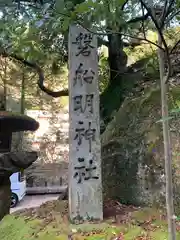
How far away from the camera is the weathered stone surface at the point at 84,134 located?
368 cm

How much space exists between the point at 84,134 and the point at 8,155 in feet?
4.69

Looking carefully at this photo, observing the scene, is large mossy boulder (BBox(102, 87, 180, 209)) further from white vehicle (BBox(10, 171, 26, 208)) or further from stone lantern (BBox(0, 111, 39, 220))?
white vehicle (BBox(10, 171, 26, 208))

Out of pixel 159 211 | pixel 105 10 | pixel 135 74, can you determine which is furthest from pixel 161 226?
pixel 135 74

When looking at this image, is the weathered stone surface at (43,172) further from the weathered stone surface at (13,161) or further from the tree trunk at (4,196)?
the weathered stone surface at (13,161)

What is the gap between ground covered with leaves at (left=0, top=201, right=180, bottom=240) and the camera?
3.21m

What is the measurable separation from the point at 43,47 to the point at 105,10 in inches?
183

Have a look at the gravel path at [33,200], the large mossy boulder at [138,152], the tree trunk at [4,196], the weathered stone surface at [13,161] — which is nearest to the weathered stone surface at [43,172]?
the gravel path at [33,200]

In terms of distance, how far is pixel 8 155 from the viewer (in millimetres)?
4512

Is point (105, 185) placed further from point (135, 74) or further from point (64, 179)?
point (64, 179)

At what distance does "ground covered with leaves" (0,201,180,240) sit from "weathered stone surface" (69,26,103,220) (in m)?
0.21

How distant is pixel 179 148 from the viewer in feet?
12.0

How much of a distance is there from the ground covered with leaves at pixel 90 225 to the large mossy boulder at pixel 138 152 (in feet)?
0.78

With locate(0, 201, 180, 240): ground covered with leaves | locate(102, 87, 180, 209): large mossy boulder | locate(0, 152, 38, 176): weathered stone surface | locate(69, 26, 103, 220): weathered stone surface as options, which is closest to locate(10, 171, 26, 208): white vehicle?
locate(0, 152, 38, 176): weathered stone surface

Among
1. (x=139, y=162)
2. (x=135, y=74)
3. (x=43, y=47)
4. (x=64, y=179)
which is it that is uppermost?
(x=43, y=47)
